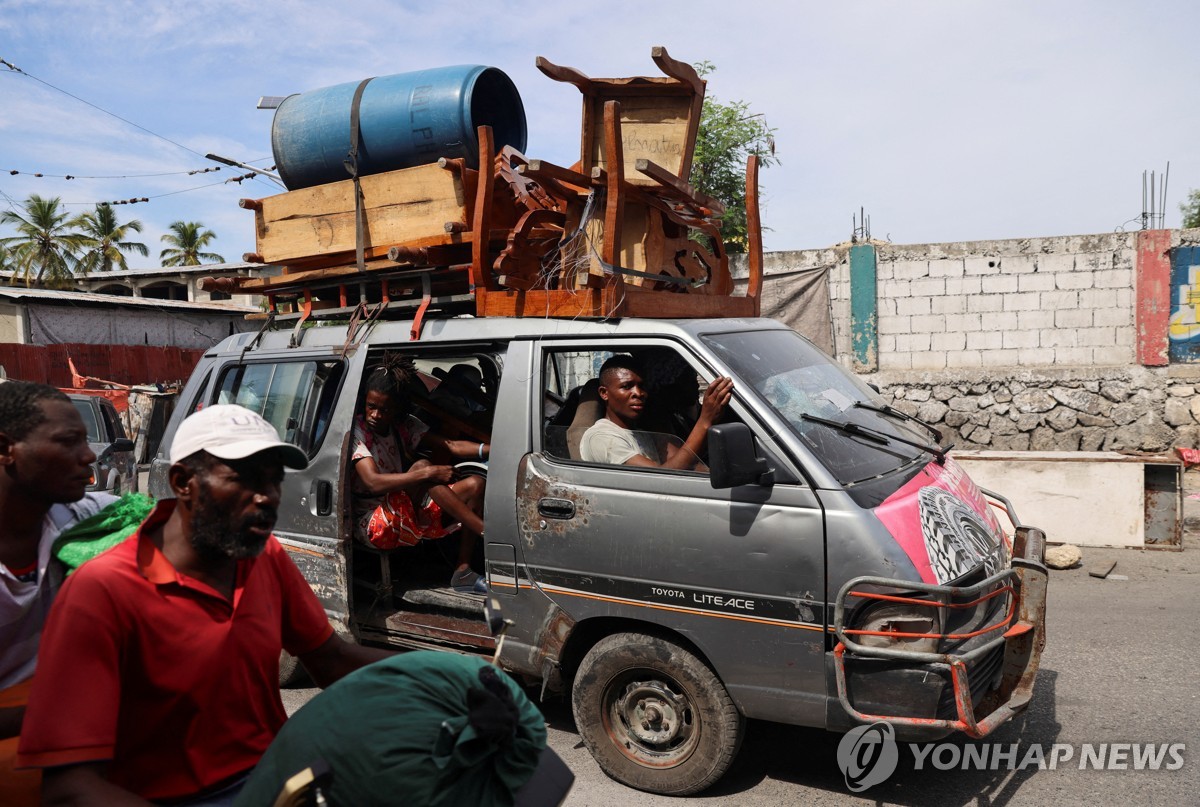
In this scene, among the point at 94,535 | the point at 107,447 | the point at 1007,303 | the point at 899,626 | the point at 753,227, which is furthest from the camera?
the point at 1007,303

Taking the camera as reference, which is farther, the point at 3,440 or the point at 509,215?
the point at 509,215

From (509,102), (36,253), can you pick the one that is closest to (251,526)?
(509,102)

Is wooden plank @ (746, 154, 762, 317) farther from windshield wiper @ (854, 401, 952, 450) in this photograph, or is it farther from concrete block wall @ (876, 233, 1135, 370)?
concrete block wall @ (876, 233, 1135, 370)

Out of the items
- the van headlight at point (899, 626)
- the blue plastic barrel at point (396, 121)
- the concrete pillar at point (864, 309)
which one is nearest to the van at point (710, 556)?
the van headlight at point (899, 626)

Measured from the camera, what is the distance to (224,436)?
183cm

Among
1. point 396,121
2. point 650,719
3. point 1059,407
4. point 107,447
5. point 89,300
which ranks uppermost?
point 89,300

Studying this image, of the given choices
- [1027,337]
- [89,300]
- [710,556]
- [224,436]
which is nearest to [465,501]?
[710,556]

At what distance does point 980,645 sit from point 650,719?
1358 millimetres

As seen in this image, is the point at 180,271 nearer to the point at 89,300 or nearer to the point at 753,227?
the point at 89,300

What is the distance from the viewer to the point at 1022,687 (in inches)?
137

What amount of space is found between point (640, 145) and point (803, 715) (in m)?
2.81

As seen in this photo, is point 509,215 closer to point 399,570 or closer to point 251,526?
point 399,570

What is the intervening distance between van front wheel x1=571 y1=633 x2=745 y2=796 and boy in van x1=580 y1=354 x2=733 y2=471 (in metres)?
0.76

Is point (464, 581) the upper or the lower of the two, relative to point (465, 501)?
lower
